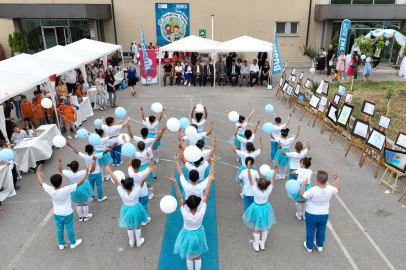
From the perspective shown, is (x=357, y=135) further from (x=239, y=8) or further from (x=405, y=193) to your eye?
(x=239, y=8)

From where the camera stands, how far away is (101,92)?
13703 millimetres

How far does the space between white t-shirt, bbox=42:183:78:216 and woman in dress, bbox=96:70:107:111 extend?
8.99m

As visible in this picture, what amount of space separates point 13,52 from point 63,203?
23.1m

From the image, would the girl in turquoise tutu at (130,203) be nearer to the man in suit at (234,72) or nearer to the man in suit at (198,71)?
the man in suit at (198,71)

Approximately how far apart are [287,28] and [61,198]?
75.1ft

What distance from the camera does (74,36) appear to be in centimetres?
2453

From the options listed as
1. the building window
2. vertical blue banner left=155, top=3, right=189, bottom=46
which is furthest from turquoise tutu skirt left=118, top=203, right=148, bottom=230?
the building window

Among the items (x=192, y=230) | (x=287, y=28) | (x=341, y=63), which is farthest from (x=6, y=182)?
(x=287, y=28)

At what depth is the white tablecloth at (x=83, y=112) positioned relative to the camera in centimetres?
1180

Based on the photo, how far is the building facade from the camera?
22812 mm

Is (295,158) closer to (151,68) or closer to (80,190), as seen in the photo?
(80,190)

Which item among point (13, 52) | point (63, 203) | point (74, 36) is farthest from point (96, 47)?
point (63, 203)

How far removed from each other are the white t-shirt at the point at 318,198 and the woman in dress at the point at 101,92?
1095cm

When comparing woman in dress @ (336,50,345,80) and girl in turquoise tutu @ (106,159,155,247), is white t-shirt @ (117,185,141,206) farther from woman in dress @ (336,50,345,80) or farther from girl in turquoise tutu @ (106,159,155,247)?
woman in dress @ (336,50,345,80)
